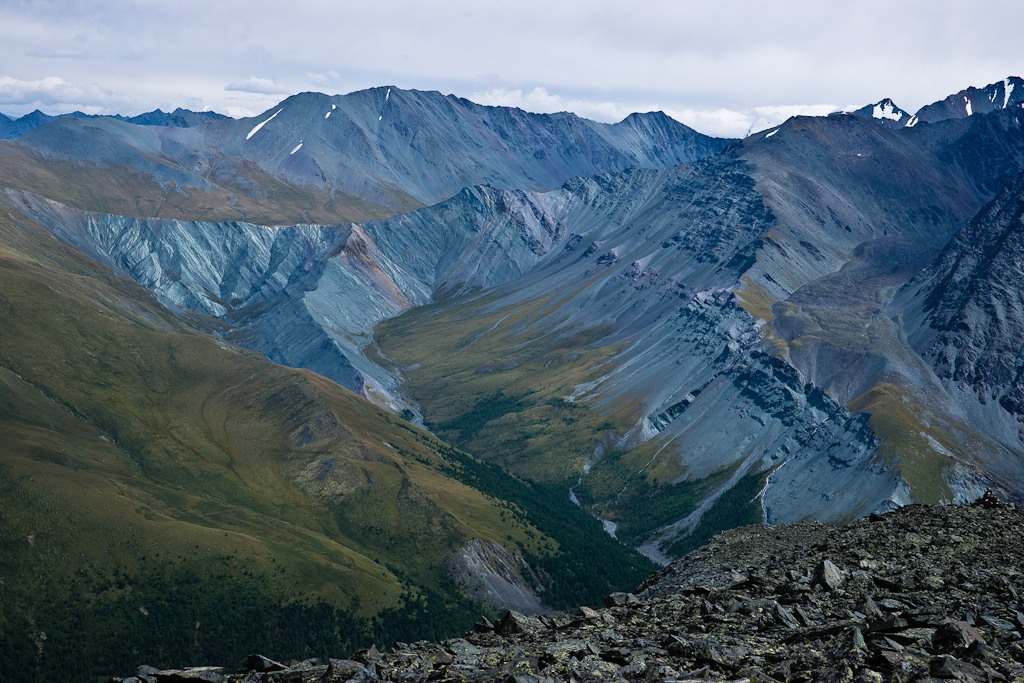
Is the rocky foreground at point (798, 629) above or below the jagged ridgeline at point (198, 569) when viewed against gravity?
above

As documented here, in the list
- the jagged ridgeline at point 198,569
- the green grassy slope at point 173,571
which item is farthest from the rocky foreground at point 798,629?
the jagged ridgeline at point 198,569

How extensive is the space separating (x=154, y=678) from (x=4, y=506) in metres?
136

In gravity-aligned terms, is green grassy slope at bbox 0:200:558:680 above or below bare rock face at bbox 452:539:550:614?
above

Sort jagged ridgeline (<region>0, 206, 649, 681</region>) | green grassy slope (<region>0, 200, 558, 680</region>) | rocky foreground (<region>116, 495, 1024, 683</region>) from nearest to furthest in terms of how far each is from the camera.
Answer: rocky foreground (<region>116, 495, 1024, 683</region>) < green grassy slope (<region>0, 200, 558, 680</region>) < jagged ridgeline (<region>0, 206, 649, 681</region>)

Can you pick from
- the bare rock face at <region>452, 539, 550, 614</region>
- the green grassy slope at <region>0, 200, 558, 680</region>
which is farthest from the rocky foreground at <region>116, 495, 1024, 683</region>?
the bare rock face at <region>452, 539, 550, 614</region>

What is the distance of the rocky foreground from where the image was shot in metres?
38.1

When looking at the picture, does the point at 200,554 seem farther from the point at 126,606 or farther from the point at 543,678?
the point at 543,678

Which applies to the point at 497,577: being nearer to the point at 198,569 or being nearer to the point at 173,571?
the point at 198,569

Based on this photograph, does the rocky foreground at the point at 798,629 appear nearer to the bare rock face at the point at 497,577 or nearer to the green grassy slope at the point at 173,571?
the green grassy slope at the point at 173,571

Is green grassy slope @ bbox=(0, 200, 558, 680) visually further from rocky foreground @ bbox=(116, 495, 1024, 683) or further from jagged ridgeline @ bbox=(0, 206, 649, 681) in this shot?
rocky foreground @ bbox=(116, 495, 1024, 683)

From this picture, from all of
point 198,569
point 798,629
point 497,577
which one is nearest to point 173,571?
point 198,569

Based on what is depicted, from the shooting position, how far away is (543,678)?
1469 inches

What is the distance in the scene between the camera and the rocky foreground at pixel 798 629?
38.1m

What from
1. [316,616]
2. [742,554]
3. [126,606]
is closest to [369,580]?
[316,616]
